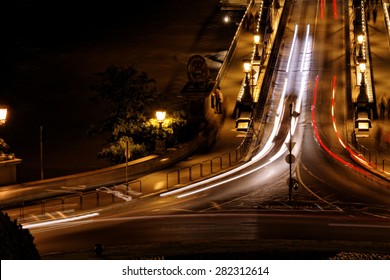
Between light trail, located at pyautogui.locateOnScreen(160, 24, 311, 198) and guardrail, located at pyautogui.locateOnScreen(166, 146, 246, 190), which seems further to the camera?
guardrail, located at pyautogui.locateOnScreen(166, 146, 246, 190)

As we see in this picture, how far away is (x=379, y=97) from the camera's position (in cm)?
5306

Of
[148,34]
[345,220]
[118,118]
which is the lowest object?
[345,220]

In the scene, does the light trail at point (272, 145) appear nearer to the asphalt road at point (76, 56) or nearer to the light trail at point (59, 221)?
the light trail at point (59, 221)

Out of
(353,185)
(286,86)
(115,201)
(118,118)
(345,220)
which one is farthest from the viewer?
(286,86)

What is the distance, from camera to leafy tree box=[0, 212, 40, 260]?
1342 centimetres

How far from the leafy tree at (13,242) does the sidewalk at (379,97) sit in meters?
25.4

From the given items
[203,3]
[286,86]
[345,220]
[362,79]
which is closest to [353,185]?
[345,220]

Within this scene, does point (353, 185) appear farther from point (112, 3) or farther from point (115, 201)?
point (112, 3)

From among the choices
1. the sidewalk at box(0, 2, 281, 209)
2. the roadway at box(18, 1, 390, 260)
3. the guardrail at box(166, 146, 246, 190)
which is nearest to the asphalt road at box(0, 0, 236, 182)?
the sidewalk at box(0, 2, 281, 209)

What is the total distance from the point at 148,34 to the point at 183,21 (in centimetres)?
571

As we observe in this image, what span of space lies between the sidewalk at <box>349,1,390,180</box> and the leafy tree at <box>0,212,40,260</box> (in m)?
25.4

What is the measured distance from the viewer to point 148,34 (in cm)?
7831

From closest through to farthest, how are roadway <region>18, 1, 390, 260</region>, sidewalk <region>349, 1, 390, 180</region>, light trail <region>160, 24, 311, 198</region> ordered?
roadway <region>18, 1, 390, 260</region> < light trail <region>160, 24, 311, 198</region> < sidewalk <region>349, 1, 390, 180</region>

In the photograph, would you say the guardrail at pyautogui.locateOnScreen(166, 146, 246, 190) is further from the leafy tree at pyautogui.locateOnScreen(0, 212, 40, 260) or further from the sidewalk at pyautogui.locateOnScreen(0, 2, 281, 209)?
the leafy tree at pyautogui.locateOnScreen(0, 212, 40, 260)
